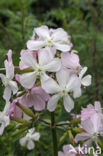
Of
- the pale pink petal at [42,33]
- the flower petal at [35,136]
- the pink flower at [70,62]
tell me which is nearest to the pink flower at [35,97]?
the pink flower at [70,62]

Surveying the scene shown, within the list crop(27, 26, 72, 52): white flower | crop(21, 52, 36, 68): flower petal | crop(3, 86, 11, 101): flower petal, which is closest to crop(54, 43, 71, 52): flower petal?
crop(27, 26, 72, 52): white flower

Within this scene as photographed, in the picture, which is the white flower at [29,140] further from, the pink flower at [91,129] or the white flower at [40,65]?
the white flower at [40,65]

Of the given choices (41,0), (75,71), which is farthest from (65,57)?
(41,0)

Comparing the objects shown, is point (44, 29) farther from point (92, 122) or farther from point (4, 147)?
point (4, 147)

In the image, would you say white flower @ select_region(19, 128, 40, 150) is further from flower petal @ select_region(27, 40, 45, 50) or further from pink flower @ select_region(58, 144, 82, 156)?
flower petal @ select_region(27, 40, 45, 50)

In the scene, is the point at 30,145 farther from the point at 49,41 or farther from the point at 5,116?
the point at 49,41

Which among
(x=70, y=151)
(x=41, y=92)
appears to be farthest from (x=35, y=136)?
(x=41, y=92)
